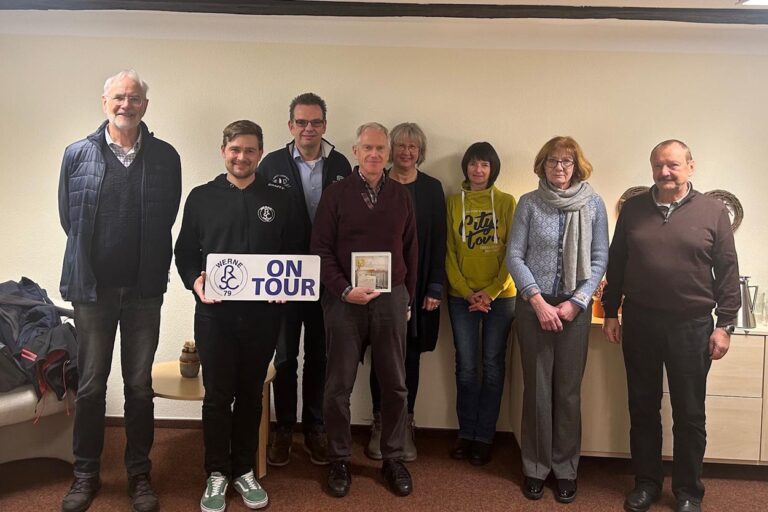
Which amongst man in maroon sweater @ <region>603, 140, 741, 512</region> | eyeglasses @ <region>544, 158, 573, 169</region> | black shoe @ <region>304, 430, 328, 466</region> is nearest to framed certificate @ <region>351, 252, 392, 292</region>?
eyeglasses @ <region>544, 158, 573, 169</region>

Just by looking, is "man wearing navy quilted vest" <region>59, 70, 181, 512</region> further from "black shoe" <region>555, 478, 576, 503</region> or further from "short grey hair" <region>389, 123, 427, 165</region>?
"black shoe" <region>555, 478, 576, 503</region>

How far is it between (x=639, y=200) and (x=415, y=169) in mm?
1030

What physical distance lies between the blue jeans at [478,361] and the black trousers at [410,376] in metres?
0.21

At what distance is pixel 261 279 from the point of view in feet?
7.43

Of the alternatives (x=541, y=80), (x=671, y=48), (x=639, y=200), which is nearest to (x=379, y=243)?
(x=639, y=200)

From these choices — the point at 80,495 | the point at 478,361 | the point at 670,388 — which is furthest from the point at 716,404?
the point at 80,495

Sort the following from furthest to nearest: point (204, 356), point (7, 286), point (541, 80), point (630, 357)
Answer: point (541, 80)
point (7, 286)
point (630, 357)
point (204, 356)

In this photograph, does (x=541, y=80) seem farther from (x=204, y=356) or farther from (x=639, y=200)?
(x=204, y=356)

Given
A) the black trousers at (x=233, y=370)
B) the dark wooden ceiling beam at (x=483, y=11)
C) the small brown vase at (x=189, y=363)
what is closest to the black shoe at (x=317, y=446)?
the black trousers at (x=233, y=370)

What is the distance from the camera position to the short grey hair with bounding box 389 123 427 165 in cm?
277

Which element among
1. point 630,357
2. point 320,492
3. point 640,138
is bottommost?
point 320,492

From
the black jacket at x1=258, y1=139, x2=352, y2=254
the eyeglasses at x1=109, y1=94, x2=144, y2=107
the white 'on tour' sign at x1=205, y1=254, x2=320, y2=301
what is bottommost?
the white 'on tour' sign at x1=205, y1=254, x2=320, y2=301

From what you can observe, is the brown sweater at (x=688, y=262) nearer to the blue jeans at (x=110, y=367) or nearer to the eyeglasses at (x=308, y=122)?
the eyeglasses at (x=308, y=122)

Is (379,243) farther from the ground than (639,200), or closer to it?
closer to it
